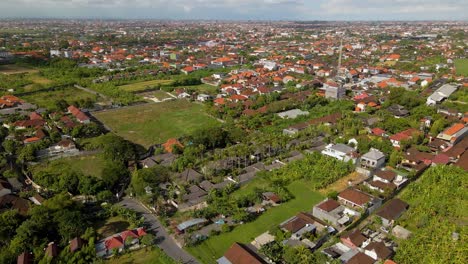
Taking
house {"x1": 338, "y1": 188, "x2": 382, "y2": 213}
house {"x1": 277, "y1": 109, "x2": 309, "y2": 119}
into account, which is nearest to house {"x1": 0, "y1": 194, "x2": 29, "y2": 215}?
house {"x1": 338, "y1": 188, "x2": 382, "y2": 213}

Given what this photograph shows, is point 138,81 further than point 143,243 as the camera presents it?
Yes

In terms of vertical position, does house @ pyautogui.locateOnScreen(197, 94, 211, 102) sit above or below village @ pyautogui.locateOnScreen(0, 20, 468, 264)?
above

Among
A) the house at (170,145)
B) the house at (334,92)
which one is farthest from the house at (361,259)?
the house at (334,92)

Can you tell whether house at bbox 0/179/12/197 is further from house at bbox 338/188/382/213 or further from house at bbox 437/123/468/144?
house at bbox 437/123/468/144

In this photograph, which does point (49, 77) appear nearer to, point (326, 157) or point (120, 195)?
point (120, 195)

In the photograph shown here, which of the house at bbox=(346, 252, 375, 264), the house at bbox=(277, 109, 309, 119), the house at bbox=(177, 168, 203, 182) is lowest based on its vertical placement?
the house at bbox=(346, 252, 375, 264)

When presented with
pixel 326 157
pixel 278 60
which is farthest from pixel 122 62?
pixel 326 157
